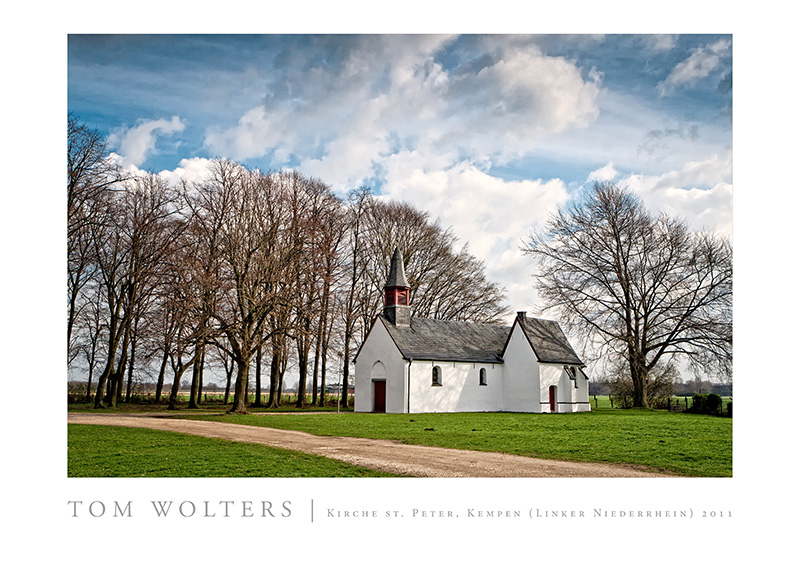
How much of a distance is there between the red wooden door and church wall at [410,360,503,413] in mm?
1566

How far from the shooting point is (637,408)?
28953mm

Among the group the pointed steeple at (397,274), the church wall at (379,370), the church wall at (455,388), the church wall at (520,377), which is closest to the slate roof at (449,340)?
the church wall at (455,388)

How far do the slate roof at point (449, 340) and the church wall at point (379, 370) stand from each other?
0.47 metres

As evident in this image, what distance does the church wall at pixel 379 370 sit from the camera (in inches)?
1064

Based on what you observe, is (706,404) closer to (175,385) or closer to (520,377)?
(520,377)

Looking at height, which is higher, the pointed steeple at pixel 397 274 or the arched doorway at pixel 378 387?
the pointed steeple at pixel 397 274

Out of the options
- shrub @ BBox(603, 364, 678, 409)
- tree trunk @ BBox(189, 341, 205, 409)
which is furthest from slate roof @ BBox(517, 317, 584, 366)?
tree trunk @ BBox(189, 341, 205, 409)

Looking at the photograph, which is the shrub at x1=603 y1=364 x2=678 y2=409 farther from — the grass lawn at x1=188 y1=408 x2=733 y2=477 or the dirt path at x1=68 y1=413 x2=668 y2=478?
the dirt path at x1=68 y1=413 x2=668 y2=478

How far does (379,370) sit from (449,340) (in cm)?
388

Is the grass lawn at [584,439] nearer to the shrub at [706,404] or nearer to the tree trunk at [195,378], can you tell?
the shrub at [706,404]

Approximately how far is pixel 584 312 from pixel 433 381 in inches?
311

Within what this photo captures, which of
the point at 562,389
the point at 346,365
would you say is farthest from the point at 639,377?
the point at 346,365
